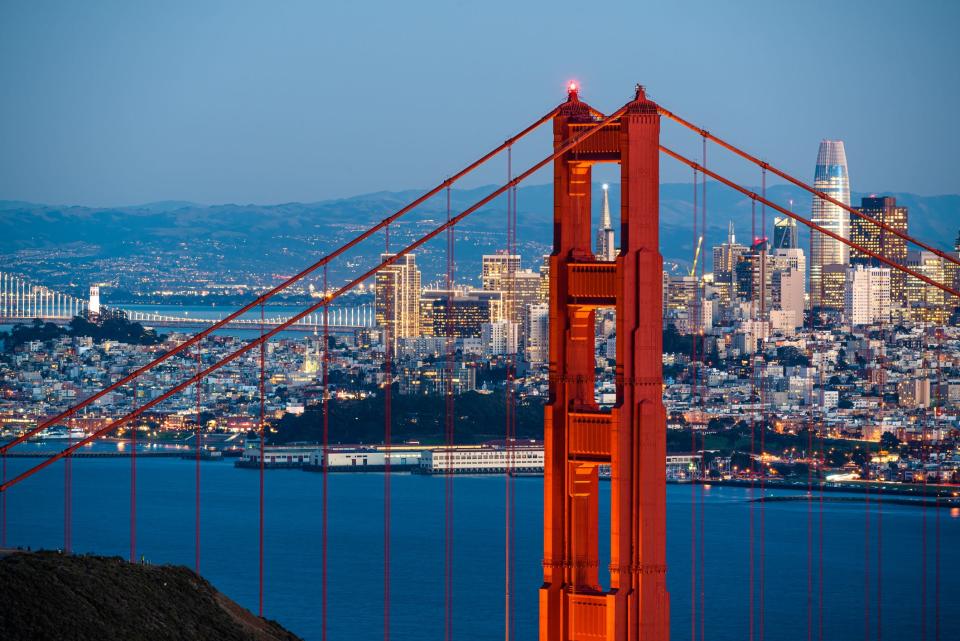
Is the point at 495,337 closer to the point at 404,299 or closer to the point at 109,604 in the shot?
the point at 404,299

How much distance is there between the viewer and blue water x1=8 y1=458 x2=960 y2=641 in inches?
1193

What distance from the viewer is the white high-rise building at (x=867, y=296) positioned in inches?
2985

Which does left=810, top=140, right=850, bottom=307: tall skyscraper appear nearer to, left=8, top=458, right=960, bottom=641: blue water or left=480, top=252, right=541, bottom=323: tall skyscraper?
left=480, top=252, right=541, bottom=323: tall skyscraper

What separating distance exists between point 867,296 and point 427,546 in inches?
1722

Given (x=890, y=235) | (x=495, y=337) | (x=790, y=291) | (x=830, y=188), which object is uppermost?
(x=830, y=188)

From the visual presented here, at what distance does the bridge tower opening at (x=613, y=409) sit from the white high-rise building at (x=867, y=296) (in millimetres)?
63833

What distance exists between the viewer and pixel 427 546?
127 feet

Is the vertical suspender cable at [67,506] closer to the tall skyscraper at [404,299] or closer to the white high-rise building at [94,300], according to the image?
the tall skyscraper at [404,299]

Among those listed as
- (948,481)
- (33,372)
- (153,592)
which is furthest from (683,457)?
(153,592)

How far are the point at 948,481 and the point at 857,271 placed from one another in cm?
3665

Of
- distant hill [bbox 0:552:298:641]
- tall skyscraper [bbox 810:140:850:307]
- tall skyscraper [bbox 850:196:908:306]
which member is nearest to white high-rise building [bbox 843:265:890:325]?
tall skyscraper [bbox 850:196:908:306]

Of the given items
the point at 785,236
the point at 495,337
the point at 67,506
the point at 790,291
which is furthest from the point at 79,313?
the point at 67,506

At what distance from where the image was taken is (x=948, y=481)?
153 ft

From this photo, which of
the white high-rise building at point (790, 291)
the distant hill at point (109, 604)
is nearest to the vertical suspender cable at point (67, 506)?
the distant hill at point (109, 604)
